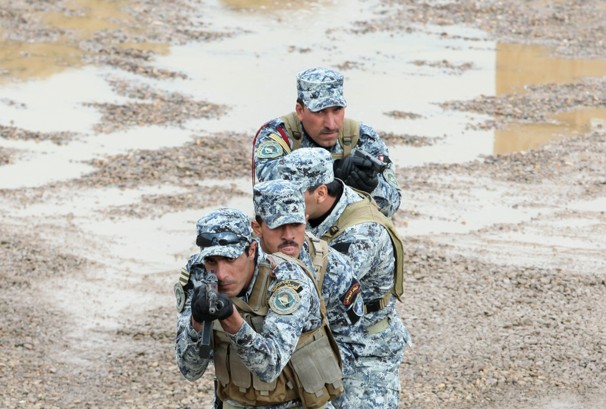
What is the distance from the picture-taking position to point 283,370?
4371 mm

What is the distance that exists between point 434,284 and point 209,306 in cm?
583

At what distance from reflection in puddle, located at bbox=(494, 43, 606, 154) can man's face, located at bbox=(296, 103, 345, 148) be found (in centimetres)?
825

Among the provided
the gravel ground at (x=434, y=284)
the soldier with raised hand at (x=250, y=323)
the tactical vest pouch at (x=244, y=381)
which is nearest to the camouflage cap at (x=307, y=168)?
the soldier with raised hand at (x=250, y=323)

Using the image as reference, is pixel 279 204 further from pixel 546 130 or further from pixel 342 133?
pixel 546 130

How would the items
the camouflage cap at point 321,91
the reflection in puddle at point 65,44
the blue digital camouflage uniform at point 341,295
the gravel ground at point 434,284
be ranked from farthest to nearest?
1. the reflection in puddle at point 65,44
2. the gravel ground at point 434,284
3. the camouflage cap at point 321,91
4. the blue digital camouflage uniform at point 341,295

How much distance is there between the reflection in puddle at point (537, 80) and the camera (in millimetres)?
14430

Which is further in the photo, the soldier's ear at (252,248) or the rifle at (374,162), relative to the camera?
the rifle at (374,162)

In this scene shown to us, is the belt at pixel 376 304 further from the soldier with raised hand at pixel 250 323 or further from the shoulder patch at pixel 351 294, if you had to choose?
the soldier with raised hand at pixel 250 323

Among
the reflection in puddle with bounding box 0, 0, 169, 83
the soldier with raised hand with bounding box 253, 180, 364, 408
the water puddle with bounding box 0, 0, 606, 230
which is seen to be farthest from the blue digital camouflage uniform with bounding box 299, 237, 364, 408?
the reflection in puddle with bounding box 0, 0, 169, 83

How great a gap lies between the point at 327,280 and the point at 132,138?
9150 mm

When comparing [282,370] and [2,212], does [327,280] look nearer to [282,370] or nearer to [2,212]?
[282,370]

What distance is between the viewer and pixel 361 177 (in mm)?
5523

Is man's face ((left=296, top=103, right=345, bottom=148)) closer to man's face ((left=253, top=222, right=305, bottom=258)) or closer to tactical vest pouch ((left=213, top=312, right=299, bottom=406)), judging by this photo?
man's face ((left=253, top=222, right=305, bottom=258))

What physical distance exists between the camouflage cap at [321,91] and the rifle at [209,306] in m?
1.87
